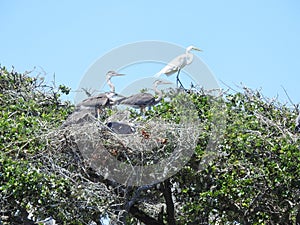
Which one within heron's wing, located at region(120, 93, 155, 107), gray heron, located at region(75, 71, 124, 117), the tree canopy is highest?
heron's wing, located at region(120, 93, 155, 107)

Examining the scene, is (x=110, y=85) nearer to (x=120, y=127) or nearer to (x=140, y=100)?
(x=140, y=100)

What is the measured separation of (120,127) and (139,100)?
1.35 m

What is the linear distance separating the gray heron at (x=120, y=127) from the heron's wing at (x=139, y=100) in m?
1.16

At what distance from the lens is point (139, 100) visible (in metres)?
11.0

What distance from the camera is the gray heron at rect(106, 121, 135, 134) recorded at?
9.66 metres

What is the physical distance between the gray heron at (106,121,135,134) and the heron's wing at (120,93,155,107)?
116 centimetres

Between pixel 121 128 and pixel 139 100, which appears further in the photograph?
pixel 139 100

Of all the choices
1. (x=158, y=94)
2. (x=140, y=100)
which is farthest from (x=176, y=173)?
(x=158, y=94)

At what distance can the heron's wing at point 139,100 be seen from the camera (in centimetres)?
1096

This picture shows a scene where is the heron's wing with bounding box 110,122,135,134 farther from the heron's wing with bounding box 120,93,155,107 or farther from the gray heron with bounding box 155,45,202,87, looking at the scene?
the gray heron with bounding box 155,45,202,87

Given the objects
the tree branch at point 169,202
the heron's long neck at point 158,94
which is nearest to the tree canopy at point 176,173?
the tree branch at point 169,202

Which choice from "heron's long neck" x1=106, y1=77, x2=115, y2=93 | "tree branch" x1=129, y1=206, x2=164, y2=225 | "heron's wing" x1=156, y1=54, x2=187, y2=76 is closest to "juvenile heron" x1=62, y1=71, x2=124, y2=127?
"heron's long neck" x1=106, y1=77, x2=115, y2=93

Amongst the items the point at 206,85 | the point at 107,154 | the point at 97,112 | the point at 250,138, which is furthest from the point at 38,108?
the point at 250,138

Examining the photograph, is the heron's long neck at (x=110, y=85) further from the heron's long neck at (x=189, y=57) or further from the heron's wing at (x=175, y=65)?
the heron's long neck at (x=189, y=57)
